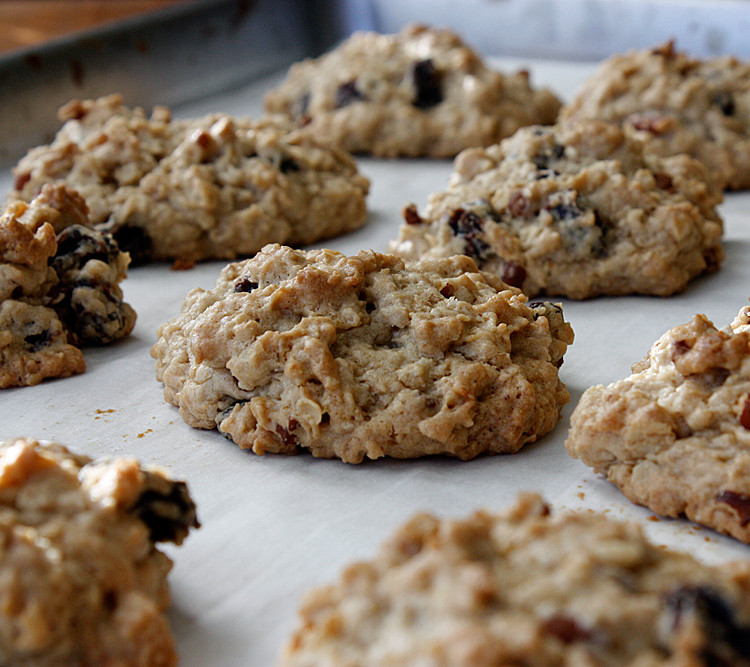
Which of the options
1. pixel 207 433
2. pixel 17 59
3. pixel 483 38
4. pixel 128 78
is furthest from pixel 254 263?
pixel 483 38

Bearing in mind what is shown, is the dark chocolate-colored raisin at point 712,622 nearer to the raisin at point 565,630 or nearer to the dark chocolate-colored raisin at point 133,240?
the raisin at point 565,630

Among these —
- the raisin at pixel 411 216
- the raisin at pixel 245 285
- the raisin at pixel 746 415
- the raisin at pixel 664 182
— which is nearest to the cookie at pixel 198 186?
the raisin at pixel 411 216

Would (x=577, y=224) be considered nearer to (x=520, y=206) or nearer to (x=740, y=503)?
(x=520, y=206)

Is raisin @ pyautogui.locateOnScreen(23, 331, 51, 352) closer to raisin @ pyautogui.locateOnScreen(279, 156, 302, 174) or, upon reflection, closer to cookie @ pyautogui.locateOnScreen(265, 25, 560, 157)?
raisin @ pyautogui.locateOnScreen(279, 156, 302, 174)

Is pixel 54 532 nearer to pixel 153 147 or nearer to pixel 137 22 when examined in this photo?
pixel 153 147

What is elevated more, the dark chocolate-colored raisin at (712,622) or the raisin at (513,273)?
the dark chocolate-colored raisin at (712,622)

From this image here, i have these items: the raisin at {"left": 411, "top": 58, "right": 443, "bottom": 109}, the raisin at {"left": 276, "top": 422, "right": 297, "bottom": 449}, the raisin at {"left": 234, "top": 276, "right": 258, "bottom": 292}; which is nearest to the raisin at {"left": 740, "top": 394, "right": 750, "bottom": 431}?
the raisin at {"left": 276, "top": 422, "right": 297, "bottom": 449}
